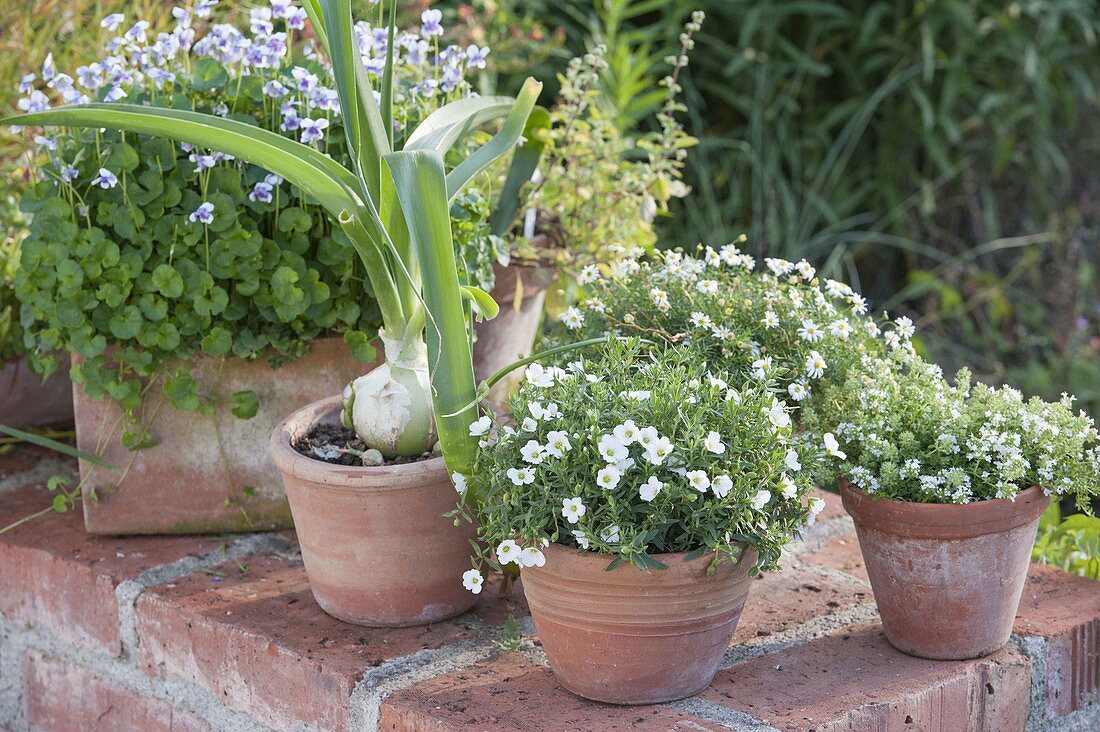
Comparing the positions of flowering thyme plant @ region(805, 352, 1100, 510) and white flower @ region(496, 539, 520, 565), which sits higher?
flowering thyme plant @ region(805, 352, 1100, 510)

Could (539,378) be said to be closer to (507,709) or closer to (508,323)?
(507,709)

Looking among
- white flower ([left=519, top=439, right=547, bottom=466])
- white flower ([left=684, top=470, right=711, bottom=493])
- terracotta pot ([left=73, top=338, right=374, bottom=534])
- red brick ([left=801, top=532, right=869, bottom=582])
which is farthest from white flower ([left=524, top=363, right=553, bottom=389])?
red brick ([left=801, top=532, right=869, bottom=582])

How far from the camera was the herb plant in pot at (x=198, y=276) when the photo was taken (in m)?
1.63

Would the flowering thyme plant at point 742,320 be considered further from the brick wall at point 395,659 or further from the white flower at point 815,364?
the brick wall at point 395,659

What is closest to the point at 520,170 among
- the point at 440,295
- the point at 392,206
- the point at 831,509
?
the point at 392,206

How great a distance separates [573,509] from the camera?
1202mm

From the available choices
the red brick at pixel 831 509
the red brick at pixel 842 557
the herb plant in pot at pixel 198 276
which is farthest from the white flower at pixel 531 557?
the red brick at pixel 831 509

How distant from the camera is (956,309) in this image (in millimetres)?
3635

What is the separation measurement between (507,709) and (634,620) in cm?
18

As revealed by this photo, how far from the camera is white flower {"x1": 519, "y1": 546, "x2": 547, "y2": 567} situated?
1232mm

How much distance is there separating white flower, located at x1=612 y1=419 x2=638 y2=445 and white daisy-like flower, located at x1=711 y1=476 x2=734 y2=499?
3.6 inches

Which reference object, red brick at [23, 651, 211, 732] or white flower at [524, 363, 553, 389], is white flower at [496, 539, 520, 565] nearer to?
white flower at [524, 363, 553, 389]

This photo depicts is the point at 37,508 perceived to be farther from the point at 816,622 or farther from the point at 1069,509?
the point at 1069,509

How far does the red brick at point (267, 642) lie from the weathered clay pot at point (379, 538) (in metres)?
0.04
